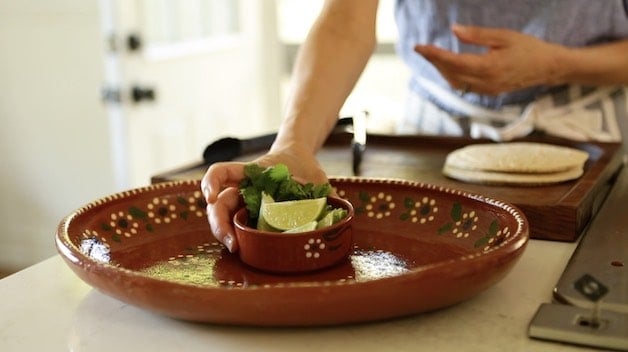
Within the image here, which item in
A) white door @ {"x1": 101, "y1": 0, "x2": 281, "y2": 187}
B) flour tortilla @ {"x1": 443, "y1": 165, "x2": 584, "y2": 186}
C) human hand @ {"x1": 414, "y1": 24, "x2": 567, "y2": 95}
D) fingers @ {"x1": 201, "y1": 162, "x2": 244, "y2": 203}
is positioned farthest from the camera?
white door @ {"x1": 101, "y1": 0, "x2": 281, "y2": 187}

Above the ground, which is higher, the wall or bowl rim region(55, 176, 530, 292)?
bowl rim region(55, 176, 530, 292)

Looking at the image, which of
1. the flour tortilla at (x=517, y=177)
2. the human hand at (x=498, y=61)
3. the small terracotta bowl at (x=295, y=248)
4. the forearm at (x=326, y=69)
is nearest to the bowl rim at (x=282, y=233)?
the small terracotta bowl at (x=295, y=248)

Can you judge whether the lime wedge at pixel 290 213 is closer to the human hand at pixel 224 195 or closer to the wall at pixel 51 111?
the human hand at pixel 224 195

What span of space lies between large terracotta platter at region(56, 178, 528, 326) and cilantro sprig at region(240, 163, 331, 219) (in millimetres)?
60

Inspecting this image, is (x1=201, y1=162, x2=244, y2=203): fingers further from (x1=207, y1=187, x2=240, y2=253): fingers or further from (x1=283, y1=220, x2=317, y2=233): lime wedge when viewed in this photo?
(x1=283, y1=220, x2=317, y2=233): lime wedge

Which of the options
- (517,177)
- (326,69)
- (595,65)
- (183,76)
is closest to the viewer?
(517,177)

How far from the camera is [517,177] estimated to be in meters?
1.09

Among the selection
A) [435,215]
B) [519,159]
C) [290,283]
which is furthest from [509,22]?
[290,283]

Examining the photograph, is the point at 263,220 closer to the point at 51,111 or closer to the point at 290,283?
the point at 290,283

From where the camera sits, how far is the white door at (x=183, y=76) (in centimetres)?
268

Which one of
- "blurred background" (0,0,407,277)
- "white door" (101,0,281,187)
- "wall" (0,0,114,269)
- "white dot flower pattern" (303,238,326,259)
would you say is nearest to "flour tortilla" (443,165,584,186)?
"white dot flower pattern" (303,238,326,259)

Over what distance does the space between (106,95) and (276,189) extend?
1958 millimetres

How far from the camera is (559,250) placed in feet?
2.98

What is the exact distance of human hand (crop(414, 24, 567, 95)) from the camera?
4.00ft
